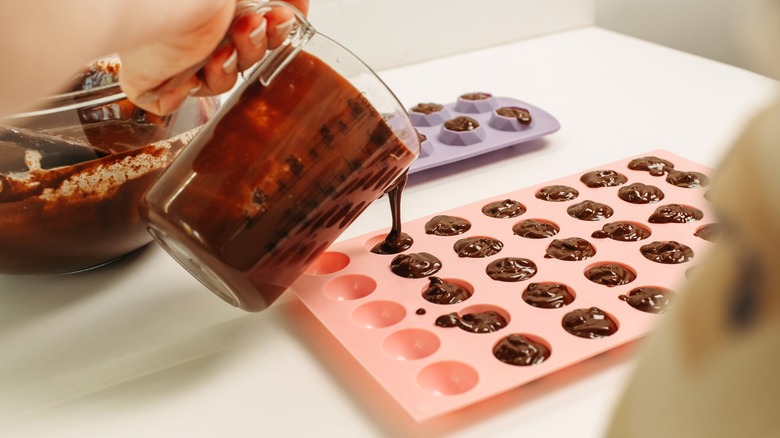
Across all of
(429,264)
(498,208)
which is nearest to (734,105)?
(498,208)

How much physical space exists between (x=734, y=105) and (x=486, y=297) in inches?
27.6

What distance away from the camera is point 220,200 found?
606 mm

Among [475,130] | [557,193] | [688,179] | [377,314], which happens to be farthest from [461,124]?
[377,314]

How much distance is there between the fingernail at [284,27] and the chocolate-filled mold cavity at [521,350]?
1.13ft

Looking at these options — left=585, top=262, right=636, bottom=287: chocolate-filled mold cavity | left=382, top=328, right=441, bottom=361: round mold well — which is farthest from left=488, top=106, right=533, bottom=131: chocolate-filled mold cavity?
left=382, top=328, right=441, bottom=361: round mold well

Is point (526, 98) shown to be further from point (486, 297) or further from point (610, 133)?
point (486, 297)

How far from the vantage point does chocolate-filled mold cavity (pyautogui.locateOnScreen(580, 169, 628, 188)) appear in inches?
35.6

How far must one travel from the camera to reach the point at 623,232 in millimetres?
784

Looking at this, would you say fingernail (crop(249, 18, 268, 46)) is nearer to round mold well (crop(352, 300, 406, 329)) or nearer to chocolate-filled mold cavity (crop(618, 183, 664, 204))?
round mold well (crop(352, 300, 406, 329))

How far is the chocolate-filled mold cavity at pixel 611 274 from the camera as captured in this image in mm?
705

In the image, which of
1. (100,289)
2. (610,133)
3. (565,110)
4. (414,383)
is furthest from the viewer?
(565,110)

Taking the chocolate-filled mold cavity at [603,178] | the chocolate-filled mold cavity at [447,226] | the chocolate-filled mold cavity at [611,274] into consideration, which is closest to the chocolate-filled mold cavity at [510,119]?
the chocolate-filled mold cavity at [603,178]

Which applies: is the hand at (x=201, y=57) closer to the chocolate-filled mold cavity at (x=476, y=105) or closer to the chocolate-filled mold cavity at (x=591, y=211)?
the chocolate-filled mold cavity at (x=591, y=211)

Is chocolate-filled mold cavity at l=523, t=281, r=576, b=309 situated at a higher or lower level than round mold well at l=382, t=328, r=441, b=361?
higher
